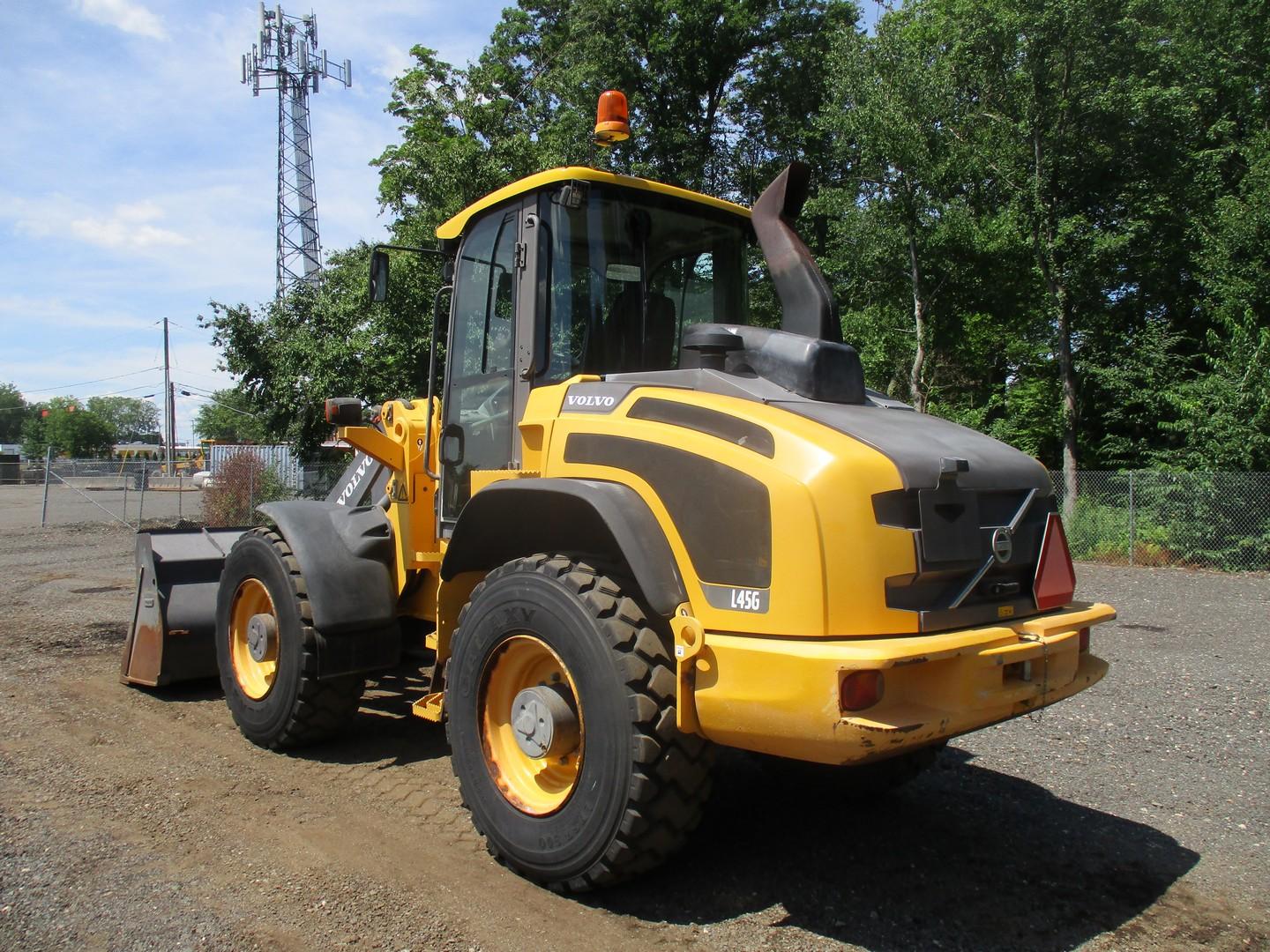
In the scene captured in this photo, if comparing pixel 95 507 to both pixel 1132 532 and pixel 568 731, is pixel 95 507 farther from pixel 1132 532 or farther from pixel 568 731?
pixel 568 731

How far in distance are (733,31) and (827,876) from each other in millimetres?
24544

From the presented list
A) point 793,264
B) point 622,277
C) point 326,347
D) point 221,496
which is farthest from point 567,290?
point 221,496

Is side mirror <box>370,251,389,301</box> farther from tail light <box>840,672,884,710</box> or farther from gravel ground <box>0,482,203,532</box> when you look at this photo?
gravel ground <box>0,482,203,532</box>

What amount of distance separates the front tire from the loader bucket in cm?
321

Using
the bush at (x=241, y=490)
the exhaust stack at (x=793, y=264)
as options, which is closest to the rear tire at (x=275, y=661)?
the exhaust stack at (x=793, y=264)

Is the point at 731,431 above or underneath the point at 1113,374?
underneath

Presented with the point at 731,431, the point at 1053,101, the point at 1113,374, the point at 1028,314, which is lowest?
the point at 731,431

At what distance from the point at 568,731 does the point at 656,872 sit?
0.68 metres

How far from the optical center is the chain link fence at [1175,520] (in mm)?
14133

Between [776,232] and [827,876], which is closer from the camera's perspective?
[827,876]

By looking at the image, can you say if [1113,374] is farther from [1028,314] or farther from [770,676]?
[770,676]

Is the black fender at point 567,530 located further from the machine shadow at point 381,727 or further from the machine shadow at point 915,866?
the machine shadow at point 381,727

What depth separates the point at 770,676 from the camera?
2812 millimetres

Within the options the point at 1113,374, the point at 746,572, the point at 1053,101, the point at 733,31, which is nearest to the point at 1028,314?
the point at 1113,374
